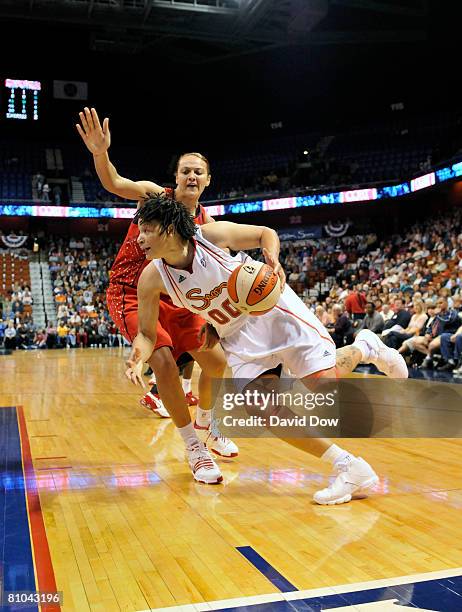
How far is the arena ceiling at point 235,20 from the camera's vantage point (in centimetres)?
1686

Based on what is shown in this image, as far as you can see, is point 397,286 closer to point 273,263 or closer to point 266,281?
point 273,263

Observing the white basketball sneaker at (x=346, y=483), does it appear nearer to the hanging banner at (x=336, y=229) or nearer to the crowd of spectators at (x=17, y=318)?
the crowd of spectators at (x=17, y=318)

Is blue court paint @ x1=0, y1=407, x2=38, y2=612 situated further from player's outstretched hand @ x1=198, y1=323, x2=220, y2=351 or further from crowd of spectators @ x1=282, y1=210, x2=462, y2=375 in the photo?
crowd of spectators @ x1=282, y1=210, x2=462, y2=375

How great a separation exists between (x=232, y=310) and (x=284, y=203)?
2093 cm

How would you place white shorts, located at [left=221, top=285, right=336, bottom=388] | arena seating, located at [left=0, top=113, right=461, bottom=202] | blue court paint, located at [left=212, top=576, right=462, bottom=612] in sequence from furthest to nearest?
arena seating, located at [left=0, top=113, right=461, bottom=202], white shorts, located at [left=221, top=285, right=336, bottom=388], blue court paint, located at [left=212, top=576, right=462, bottom=612]

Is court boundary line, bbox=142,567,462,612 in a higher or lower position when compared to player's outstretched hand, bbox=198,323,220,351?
lower

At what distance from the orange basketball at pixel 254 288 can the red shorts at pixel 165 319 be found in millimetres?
1006

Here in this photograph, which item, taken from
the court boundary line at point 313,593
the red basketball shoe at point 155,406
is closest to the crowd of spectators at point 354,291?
the red basketball shoe at point 155,406

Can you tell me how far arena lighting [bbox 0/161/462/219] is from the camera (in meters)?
19.1

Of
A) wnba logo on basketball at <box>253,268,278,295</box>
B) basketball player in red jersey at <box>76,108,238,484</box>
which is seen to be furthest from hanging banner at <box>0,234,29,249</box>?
wnba logo on basketball at <box>253,268,278,295</box>

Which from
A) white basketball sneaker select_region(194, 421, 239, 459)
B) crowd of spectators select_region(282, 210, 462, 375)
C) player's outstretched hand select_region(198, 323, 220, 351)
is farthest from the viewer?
crowd of spectators select_region(282, 210, 462, 375)

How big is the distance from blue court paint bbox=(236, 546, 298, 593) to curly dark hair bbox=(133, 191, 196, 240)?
1.48m

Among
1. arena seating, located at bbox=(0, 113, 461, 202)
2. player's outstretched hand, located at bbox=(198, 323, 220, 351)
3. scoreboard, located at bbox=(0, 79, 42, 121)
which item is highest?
scoreboard, located at bbox=(0, 79, 42, 121)

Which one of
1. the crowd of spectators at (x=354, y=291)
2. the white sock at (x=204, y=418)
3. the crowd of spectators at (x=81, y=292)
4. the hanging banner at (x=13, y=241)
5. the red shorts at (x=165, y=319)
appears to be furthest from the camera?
the hanging banner at (x=13, y=241)
